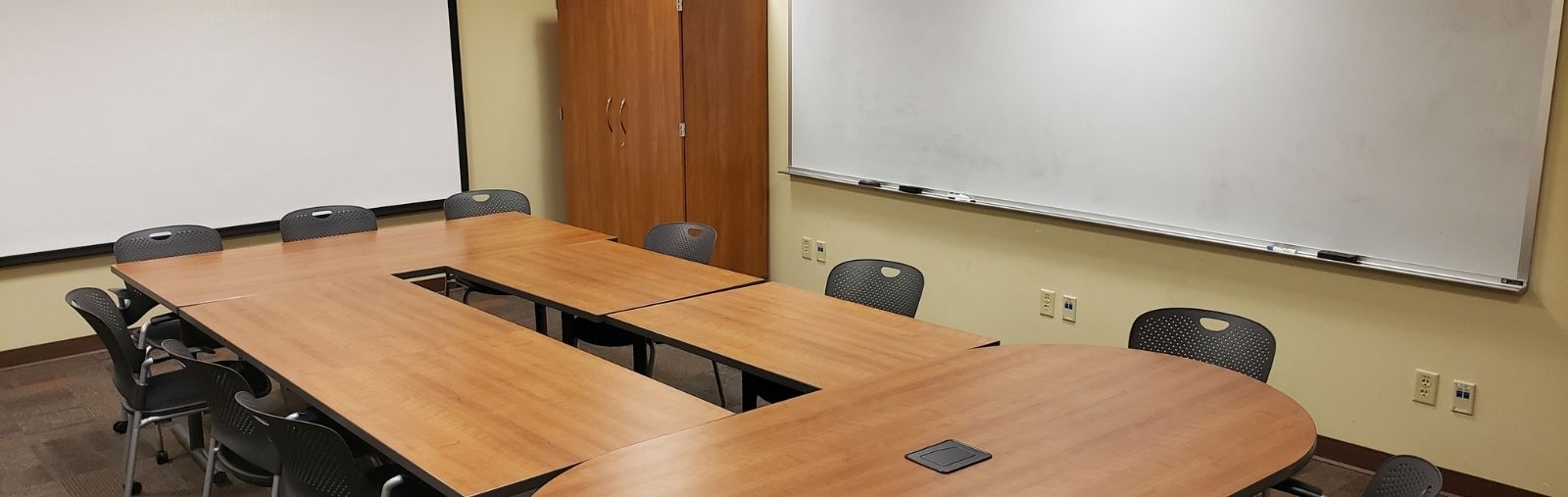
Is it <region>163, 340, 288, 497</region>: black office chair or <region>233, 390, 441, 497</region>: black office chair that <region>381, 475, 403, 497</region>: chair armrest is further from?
<region>163, 340, 288, 497</region>: black office chair

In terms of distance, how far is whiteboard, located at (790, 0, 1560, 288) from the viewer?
12.2 feet

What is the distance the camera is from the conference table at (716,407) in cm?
243

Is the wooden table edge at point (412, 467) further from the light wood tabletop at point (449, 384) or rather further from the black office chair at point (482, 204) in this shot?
the black office chair at point (482, 204)

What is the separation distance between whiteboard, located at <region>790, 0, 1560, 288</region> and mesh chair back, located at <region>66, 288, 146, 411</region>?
140 inches

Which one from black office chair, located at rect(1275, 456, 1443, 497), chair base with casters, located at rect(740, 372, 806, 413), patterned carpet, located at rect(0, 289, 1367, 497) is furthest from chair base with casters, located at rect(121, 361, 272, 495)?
black office chair, located at rect(1275, 456, 1443, 497)

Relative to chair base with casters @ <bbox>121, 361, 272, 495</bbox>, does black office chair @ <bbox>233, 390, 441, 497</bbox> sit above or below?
above

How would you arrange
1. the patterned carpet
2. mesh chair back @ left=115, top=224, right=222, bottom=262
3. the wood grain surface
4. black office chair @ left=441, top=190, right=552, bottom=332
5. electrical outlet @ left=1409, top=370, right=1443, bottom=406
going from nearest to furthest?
electrical outlet @ left=1409, top=370, right=1443, bottom=406 < the patterned carpet < mesh chair back @ left=115, top=224, right=222, bottom=262 < black office chair @ left=441, top=190, right=552, bottom=332 < the wood grain surface

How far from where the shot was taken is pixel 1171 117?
4.59 meters

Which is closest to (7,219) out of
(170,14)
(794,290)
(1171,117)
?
(170,14)

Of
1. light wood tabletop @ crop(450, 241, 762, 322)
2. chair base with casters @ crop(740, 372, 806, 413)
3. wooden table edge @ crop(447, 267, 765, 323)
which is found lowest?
chair base with casters @ crop(740, 372, 806, 413)

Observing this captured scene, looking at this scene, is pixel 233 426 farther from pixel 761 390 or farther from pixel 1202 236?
pixel 1202 236

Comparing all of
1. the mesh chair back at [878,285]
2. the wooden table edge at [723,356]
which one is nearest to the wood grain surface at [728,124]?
the mesh chair back at [878,285]

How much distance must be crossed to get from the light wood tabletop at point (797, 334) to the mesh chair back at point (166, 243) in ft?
7.90

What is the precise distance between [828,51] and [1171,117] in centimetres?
209
